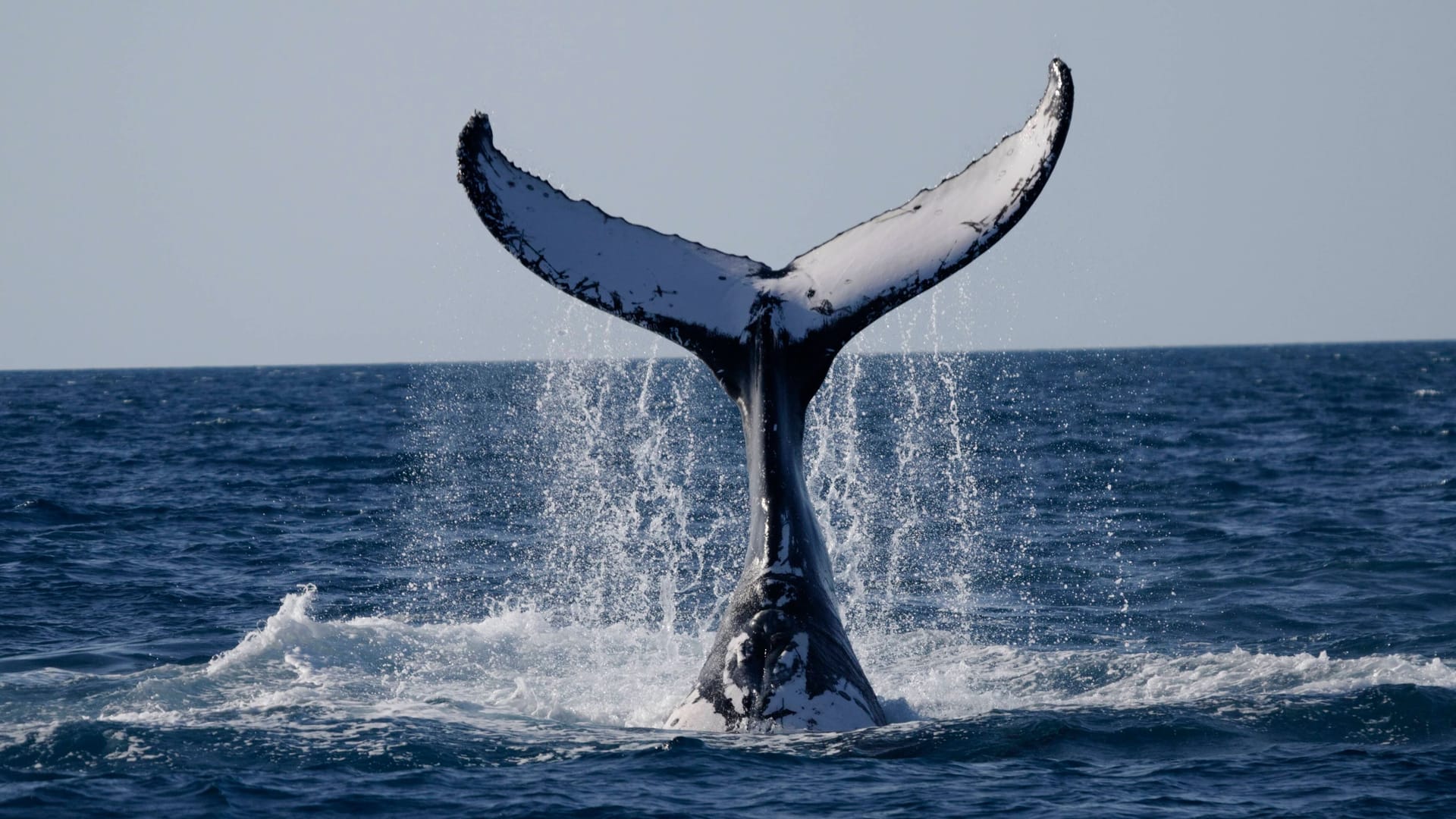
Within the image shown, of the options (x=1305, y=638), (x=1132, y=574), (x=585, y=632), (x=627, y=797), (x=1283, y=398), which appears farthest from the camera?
(x=1283, y=398)

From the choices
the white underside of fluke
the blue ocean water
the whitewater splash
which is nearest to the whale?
the white underside of fluke

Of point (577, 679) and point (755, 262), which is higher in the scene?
point (755, 262)

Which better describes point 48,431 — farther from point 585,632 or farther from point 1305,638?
point 1305,638

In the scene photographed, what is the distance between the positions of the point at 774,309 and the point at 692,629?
5069mm

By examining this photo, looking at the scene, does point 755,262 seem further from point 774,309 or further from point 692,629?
point 692,629

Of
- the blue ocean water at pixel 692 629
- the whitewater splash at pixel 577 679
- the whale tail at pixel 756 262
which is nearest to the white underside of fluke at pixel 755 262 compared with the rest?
the whale tail at pixel 756 262

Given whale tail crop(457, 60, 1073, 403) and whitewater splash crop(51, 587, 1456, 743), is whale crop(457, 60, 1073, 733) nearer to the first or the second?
whale tail crop(457, 60, 1073, 403)

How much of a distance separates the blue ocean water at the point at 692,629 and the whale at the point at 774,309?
0.27 metres

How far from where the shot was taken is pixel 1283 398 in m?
51.0

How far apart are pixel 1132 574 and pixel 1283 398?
3895 cm

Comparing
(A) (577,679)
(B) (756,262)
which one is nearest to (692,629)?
(A) (577,679)

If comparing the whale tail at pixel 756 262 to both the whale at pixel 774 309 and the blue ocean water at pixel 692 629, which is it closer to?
the whale at pixel 774 309

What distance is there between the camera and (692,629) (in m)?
12.5

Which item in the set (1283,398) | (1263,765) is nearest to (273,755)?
(1263,765)
